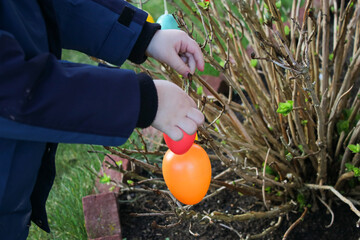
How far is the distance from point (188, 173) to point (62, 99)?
0.44 metres

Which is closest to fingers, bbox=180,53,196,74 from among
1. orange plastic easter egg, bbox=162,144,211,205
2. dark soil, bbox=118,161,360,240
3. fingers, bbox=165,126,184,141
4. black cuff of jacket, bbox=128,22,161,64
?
black cuff of jacket, bbox=128,22,161,64

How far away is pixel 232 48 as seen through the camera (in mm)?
1619

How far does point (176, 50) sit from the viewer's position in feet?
4.01

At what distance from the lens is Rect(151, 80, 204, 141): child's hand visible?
94cm

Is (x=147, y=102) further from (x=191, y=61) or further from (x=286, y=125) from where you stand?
(x=286, y=125)

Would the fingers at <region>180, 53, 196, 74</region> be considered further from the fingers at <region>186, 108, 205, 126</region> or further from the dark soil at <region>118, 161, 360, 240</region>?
the dark soil at <region>118, 161, 360, 240</region>

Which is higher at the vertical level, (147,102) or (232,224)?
(147,102)

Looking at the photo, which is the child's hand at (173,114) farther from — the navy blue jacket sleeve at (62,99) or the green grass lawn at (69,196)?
the green grass lawn at (69,196)

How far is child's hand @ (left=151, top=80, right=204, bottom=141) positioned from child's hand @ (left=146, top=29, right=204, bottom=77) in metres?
0.24

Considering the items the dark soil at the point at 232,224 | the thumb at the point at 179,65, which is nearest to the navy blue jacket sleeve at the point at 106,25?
the thumb at the point at 179,65

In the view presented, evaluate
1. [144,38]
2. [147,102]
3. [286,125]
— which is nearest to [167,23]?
[144,38]

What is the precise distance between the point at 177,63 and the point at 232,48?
1.60 ft

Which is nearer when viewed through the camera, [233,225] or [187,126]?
[187,126]

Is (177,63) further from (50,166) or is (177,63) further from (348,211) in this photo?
(348,211)
